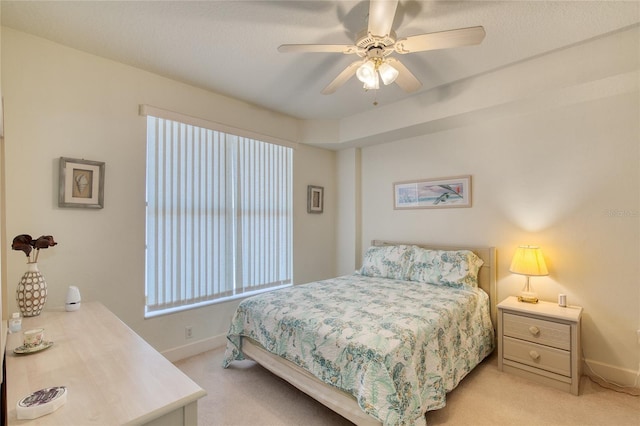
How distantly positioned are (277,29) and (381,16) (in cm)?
87

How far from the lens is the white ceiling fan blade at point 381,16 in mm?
1471

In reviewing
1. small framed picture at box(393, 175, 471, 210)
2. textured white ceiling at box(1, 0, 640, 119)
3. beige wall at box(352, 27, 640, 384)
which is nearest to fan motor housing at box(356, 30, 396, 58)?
textured white ceiling at box(1, 0, 640, 119)

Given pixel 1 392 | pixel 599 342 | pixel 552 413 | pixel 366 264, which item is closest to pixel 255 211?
pixel 366 264

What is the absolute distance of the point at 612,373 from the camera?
8.01ft

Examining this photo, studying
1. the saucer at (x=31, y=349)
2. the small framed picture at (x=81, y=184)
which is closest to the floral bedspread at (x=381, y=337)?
the saucer at (x=31, y=349)

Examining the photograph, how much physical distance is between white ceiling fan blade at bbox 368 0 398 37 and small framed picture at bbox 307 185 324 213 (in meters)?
2.60

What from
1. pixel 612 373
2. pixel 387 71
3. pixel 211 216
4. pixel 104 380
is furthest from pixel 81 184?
pixel 612 373

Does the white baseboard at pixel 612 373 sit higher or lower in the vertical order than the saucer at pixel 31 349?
lower

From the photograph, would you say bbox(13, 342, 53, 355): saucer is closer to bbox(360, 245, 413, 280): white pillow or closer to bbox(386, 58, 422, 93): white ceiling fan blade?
bbox(386, 58, 422, 93): white ceiling fan blade

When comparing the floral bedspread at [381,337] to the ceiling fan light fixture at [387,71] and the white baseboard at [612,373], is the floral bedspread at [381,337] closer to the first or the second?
the white baseboard at [612,373]

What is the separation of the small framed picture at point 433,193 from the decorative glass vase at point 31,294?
3.45 metres

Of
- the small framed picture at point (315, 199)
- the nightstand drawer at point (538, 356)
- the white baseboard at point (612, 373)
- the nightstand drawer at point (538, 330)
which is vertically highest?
the small framed picture at point (315, 199)

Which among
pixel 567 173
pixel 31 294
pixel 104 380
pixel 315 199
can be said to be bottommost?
pixel 104 380

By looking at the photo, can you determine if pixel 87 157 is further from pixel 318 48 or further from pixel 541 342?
pixel 541 342
